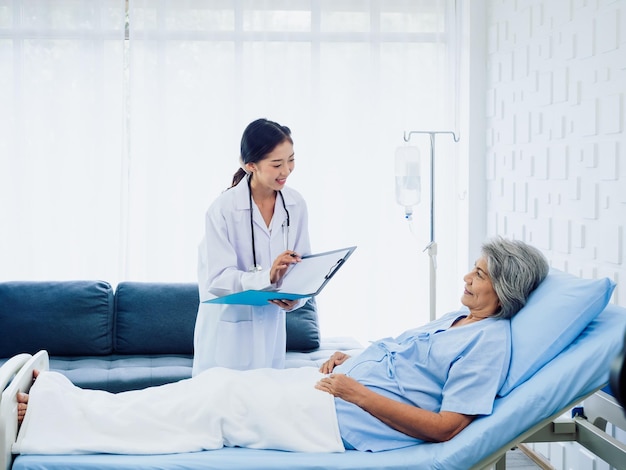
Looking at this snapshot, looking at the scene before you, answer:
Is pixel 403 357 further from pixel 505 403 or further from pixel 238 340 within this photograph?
pixel 238 340

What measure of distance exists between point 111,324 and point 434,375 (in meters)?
2.04

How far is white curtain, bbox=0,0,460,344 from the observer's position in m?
4.36

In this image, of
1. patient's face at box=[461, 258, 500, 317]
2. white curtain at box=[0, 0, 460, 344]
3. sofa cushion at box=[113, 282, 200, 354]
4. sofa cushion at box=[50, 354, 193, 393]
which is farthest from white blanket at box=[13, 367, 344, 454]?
white curtain at box=[0, 0, 460, 344]

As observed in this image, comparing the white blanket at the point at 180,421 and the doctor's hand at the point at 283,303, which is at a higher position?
the doctor's hand at the point at 283,303

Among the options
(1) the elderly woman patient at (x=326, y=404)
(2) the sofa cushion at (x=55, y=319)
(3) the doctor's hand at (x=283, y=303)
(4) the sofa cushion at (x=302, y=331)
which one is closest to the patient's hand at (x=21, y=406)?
(1) the elderly woman patient at (x=326, y=404)

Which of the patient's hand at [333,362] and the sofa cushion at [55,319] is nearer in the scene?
the patient's hand at [333,362]

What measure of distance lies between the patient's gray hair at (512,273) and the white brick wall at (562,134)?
0.60 meters

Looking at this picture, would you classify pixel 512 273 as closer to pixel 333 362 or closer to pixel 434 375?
pixel 434 375

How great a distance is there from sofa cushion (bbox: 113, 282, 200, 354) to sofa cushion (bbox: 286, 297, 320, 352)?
1.51 ft

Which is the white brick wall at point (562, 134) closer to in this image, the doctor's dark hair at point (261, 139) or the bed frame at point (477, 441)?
the bed frame at point (477, 441)

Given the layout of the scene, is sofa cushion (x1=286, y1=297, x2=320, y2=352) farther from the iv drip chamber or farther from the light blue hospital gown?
the light blue hospital gown

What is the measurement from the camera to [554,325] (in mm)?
2066

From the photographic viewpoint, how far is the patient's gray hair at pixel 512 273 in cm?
219

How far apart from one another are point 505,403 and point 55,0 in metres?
3.48
